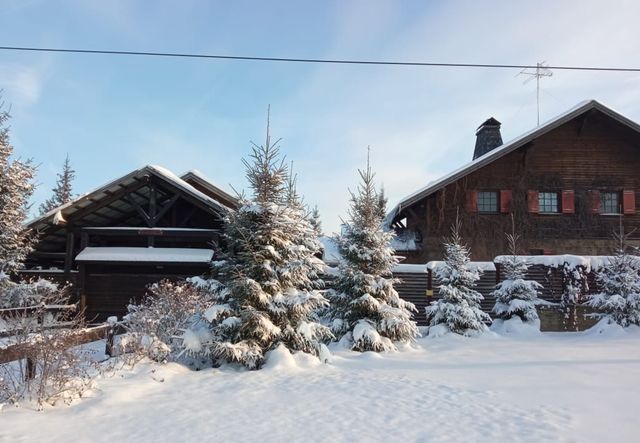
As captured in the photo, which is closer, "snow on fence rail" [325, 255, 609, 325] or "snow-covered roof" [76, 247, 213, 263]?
"snow on fence rail" [325, 255, 609, 325]

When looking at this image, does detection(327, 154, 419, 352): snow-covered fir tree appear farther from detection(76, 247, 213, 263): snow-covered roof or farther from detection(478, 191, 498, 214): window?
detection(478, 191, 498, 214): window

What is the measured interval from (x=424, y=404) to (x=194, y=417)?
2.98 metres

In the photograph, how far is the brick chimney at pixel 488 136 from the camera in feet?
89.3

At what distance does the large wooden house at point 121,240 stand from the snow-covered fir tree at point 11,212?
59 cm

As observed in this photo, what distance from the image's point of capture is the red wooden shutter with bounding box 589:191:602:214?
2133cm

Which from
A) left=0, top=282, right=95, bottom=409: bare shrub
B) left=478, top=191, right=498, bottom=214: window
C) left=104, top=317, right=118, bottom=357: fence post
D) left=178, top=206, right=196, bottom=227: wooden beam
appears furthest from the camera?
left=478, top=191, right=498, bottom=214: window

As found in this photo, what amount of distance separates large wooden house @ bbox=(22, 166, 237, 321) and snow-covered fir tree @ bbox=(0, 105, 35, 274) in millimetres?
594

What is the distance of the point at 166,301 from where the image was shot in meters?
9.59

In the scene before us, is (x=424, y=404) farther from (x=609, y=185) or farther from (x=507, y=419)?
(x=609, y=185)

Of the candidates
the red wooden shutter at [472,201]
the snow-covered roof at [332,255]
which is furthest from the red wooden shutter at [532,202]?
the snow-covered roof at [332,255]

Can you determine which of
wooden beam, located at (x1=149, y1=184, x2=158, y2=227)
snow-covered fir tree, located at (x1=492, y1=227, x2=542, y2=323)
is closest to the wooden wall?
snow-covered fir tree, located at (x1=492, y1=227, x2=542, y2=323)

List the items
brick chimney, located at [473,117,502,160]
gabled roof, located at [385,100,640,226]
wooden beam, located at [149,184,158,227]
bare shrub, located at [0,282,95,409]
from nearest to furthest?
bare shrub, located at [0,282,95,409] → wooden beam, located at [149,184,158,227] → gabled roof, located at [385,100,640,226] → brick chimney, located at [473,117,502,160]

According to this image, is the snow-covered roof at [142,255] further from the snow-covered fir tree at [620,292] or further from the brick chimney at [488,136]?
the brick chimney at [488,136]

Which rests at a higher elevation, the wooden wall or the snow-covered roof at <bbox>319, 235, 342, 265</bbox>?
the wooden wall
